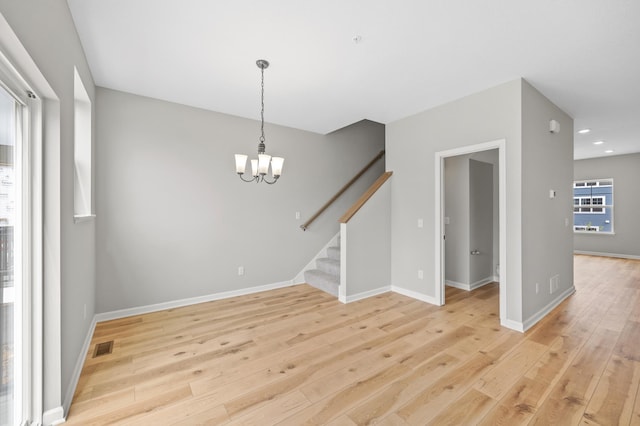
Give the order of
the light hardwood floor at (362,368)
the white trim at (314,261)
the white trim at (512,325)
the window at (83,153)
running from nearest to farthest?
1. the light hardwood floor at (362,368)
2. the window at (83,153)
3. the white trim at (512,325)
4. the white trim at (314,261)

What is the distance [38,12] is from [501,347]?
12.7 ft

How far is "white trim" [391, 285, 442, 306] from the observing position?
363 centimetres

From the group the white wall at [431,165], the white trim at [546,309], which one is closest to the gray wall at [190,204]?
the white wall at [431,165]

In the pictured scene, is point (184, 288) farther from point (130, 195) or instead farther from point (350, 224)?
point (350, 224)

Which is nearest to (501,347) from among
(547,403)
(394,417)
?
(547,403)

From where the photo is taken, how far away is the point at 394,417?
65.5 inches

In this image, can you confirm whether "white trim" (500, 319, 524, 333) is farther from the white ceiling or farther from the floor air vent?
the floor air vent

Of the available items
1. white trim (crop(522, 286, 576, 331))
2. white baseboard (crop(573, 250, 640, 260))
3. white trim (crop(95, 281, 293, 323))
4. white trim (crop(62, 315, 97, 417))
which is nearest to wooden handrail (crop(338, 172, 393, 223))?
white trim (crop(95, 281, 293, 323))

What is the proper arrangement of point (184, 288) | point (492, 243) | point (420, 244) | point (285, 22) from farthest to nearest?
point (492, 243), point (420, 244), point (184, 288), point (285, 22)

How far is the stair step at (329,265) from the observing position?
13.9 feet

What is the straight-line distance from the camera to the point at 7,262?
1.37 meters

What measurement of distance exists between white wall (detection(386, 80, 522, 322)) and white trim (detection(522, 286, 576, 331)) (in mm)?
177

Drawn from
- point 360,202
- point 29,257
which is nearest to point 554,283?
point 360,202

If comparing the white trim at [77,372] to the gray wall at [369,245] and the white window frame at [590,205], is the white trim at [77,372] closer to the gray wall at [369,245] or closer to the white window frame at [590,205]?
the gray wall at [369,245]
